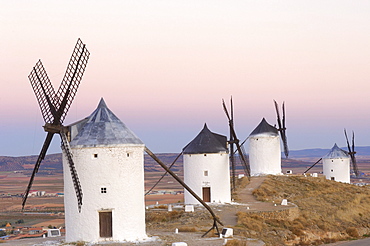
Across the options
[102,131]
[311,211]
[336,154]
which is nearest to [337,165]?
[336,154]

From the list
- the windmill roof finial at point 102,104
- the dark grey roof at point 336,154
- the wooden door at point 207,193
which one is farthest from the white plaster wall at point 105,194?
the dark grey roof at point 336,154

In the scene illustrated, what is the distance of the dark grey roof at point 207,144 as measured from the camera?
38250 mm

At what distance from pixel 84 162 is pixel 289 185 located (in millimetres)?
26157

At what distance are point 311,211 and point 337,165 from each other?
798 inches

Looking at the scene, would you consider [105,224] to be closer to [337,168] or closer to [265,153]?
[265,153]

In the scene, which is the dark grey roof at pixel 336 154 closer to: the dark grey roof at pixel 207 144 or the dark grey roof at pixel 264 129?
the dark grey roof at pixel 264 129

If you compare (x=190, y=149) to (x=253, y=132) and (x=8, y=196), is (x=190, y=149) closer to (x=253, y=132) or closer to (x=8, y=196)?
(x=253, y=132)

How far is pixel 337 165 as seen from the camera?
57969 millimetres

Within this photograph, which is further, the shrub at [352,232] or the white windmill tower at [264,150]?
the white windmill tower at [264,150]

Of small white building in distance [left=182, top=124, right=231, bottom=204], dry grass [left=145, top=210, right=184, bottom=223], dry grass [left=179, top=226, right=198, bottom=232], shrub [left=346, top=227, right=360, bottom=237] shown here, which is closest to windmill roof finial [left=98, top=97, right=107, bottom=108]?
dry grass [left=179, top=226, right=198, bottom=232]

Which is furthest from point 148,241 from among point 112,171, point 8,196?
point 8,196

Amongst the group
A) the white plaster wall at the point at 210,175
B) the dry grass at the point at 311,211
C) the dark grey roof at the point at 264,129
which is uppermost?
the dark grey roof at the point at 264,129

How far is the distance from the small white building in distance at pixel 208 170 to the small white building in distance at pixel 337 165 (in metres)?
22.1

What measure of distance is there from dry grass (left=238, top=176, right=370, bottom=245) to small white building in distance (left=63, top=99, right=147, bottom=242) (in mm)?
6704
